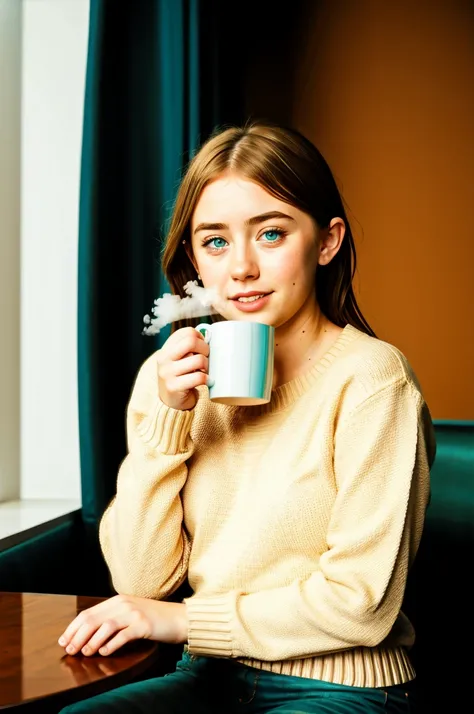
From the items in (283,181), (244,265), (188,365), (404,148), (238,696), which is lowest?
(238,696)

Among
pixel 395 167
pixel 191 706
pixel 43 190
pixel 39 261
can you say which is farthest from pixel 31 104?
pixel 191 706

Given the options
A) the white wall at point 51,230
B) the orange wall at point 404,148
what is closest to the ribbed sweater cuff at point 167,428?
the white wall at point 51,230

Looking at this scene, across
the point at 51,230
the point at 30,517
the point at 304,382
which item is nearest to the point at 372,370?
the point at 304,382

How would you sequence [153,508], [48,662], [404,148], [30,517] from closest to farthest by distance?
[48,662]
[153,508]
[30,517]
[404,148]

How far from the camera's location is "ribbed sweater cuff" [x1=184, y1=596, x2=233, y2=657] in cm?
113

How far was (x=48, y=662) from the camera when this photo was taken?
952 millimetres

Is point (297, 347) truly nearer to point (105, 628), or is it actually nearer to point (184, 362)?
point (184, 362)

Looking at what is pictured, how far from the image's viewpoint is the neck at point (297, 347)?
1316mm

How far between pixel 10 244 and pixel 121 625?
1.23m

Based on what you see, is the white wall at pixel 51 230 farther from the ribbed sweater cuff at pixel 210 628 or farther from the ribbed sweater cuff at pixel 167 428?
the ribbed sweater cuff at pixel 210 628

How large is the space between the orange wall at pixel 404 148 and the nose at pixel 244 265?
163cm

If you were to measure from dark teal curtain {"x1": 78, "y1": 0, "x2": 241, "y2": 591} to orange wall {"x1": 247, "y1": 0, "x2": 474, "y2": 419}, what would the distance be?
0.81 m

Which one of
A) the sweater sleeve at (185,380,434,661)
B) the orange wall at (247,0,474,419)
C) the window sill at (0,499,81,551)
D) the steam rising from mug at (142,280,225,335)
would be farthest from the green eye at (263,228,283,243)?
the orange wall at (247,0,474,419)

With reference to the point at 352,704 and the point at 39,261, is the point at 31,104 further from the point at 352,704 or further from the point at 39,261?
the point at 352,704
